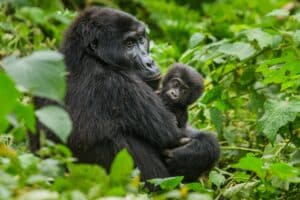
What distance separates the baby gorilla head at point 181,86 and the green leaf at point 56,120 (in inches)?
78.6

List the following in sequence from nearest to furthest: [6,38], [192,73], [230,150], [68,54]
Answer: [68,54]
[192,73]
[230,150]
[6,38]

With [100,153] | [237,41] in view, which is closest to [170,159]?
[100,153]

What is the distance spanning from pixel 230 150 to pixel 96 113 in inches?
53.3

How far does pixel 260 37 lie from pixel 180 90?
666 millimetres

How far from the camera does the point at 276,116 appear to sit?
3.93 metres

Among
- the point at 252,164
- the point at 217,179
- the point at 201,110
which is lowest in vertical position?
the point at 217,179

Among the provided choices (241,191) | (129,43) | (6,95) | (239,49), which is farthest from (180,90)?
(6,95)

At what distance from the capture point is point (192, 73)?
14.7 feet

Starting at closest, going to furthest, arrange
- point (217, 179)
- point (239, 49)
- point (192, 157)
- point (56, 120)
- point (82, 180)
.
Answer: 1. point (56, 120)
2. point (82, 180)
3. point (217, 179)
4. point (192, 157)
5. point (239, 49)

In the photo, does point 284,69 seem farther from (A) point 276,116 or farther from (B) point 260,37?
(B) point 260,37

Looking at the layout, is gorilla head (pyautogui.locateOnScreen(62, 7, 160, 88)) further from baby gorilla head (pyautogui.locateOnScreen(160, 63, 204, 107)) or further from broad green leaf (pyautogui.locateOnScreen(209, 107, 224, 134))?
broad green leaf (pyautogui.locateOnScreen(209, 107, 224, 134))

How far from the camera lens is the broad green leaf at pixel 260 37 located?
466 centimetres

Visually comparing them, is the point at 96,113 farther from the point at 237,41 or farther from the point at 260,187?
the point at 237,41

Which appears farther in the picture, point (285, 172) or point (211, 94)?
point (211, 94)
